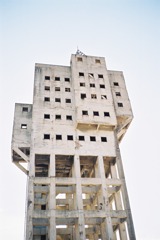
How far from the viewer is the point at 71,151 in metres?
22.3

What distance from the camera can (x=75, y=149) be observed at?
22.5 meters

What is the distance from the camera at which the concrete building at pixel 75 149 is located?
19.5m

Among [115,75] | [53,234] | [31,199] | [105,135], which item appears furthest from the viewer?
[115,75]

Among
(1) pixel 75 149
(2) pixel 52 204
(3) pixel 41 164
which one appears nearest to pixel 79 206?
(2) pixel 52 204

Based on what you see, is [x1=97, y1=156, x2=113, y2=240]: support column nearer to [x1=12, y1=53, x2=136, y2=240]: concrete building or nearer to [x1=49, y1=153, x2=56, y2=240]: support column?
[x1=12, y1=53, x2=136, y2=240]: concrete building

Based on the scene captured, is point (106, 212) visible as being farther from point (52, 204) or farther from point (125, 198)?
point (52, 204)

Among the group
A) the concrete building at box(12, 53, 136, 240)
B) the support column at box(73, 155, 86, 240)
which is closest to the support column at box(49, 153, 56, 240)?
the concrete building at box(12, 53, 136, 240)

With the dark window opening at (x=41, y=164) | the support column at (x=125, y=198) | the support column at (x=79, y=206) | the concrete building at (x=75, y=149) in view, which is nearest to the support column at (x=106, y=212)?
the concrete building at (x=75, y=149)

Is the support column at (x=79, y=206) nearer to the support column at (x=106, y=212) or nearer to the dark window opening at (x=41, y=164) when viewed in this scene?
the support column at (x=106, y=212)

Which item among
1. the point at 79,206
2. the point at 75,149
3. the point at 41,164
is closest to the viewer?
the point at 79,206

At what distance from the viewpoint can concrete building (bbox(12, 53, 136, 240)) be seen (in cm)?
1950

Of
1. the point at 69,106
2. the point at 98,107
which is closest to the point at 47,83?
the point at 69,106

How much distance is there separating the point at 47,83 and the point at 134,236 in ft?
55.6

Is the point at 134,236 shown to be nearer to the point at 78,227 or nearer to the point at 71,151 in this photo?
the point at 78,227
